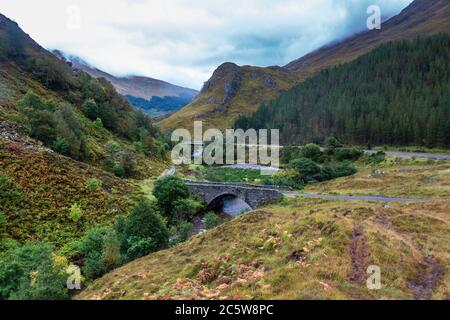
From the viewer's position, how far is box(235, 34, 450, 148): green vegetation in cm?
11806

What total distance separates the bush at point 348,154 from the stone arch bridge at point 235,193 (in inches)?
2122

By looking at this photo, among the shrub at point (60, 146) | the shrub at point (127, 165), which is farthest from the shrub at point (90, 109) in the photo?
the shrub at point (60, 146)

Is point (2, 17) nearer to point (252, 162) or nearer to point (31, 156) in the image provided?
point (31, 156)

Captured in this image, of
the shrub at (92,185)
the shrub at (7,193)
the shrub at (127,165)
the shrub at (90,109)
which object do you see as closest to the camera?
the shrub at (7,193)

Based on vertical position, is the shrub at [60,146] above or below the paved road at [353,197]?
above

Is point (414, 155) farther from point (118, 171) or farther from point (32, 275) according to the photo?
point (32, 275)

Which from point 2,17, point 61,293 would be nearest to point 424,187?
point 61,293

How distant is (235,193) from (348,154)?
59221 millimetres

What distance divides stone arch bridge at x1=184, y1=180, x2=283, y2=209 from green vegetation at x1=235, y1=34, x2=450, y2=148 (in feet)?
256

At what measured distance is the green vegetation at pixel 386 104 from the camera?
118 metres

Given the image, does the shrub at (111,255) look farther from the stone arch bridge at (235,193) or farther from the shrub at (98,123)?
the shrub at (98,123)
